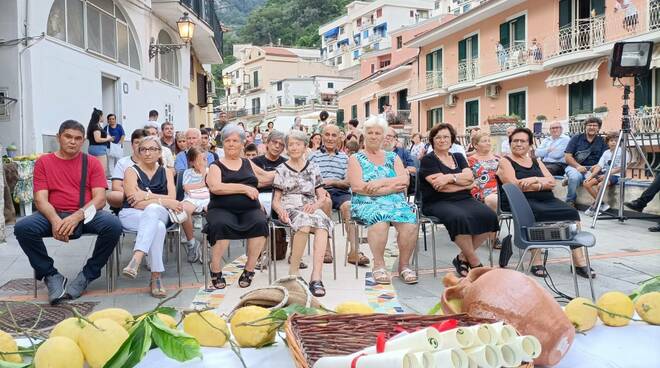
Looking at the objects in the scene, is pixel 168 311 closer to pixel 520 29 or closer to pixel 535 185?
pixel 535 185

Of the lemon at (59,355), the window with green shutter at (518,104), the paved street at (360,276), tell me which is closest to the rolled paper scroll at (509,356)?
the lemon at (59,355)

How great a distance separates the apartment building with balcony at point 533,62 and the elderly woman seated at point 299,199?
481 inches

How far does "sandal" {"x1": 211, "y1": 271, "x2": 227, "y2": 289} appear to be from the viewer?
4843 millimetres

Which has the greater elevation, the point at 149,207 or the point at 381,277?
the point at 149,207

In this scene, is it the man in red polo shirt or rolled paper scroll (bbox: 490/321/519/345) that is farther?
the man in red polo shirt

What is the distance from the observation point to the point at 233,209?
505cm

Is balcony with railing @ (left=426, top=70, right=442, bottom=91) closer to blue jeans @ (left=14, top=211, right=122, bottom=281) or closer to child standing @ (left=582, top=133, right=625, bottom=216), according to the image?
child standing @ (left=582, top=133, right=625, bottom=216)

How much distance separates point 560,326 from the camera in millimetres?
1419

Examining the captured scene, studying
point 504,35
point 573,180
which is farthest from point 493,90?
point 573,180

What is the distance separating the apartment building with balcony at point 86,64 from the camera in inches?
363

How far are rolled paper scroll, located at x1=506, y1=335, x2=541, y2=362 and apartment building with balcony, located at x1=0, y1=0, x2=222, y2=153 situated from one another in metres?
9.75

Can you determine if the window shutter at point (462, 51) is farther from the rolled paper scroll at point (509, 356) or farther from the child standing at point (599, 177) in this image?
the rolled paper scroll at point (509, 356)

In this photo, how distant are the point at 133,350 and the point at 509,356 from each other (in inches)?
32.0

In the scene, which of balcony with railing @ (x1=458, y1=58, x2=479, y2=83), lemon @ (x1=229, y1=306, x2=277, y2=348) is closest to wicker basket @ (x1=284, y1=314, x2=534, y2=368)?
lemon @ (x1=229, y1=306, x2=277, y2=348)
